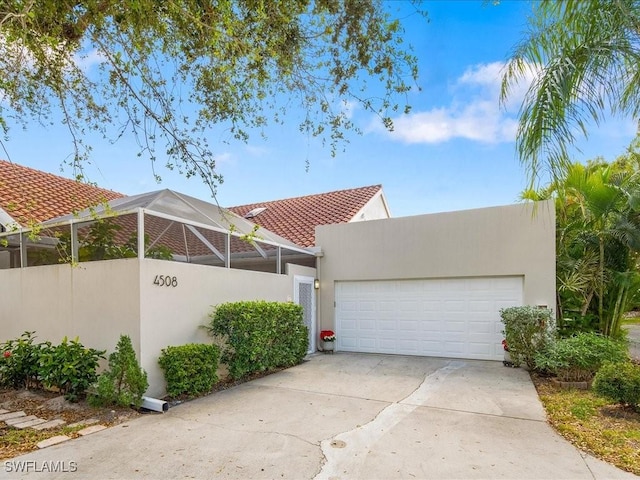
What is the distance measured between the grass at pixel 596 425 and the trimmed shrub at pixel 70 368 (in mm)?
7402

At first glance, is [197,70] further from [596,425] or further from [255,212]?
[255,212]

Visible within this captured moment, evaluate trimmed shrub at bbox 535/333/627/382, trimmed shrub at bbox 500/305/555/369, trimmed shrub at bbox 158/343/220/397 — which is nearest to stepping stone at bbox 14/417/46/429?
trimmed shrub at bbox 158/343/220/397

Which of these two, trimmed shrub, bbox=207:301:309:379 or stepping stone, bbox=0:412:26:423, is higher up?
trimmed shrub, bbox=207:301:309:379

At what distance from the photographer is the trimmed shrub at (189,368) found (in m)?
7.14

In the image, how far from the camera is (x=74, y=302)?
7953mm

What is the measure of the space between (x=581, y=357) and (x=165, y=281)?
798cm

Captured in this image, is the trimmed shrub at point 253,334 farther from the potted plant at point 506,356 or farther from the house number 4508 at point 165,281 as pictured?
the potted plant at point 506,356

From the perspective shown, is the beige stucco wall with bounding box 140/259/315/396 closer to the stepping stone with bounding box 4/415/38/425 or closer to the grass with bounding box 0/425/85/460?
the grass with bounding box 0/425/85/460

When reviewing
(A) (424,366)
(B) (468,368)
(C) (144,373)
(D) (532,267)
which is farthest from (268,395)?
(D) (532,267)

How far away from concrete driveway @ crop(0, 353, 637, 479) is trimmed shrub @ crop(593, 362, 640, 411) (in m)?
1.01

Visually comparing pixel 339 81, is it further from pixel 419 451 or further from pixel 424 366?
pixel 424 366

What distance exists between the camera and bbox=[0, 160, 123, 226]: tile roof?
9.92 metres

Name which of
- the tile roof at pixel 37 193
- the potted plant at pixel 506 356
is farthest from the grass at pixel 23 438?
the potted plant at pixel 506 356

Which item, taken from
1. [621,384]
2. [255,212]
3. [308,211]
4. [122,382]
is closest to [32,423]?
[122,382]
